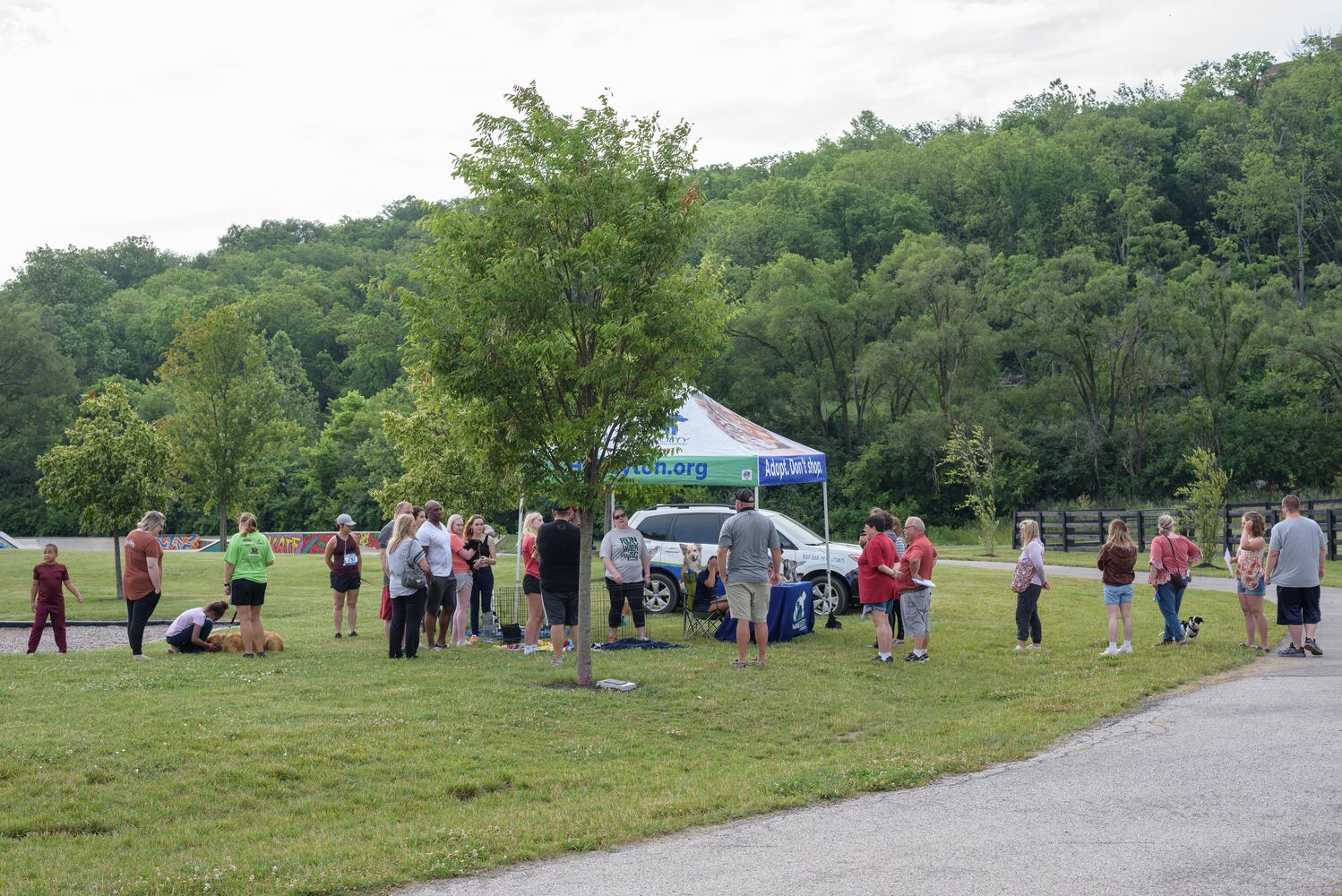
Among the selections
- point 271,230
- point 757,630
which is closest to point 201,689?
point 757,630

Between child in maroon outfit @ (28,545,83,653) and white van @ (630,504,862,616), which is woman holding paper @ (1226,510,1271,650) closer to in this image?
white van @ (630,504,862,616)

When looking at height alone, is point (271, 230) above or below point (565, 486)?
above

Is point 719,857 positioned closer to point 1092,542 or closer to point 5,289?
point 1092,542

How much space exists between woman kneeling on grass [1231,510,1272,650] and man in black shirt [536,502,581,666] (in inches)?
294

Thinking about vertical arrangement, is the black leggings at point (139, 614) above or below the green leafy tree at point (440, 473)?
below

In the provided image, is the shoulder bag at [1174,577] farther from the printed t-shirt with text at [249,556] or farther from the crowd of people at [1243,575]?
the printed t-shirt with text at [249,556]

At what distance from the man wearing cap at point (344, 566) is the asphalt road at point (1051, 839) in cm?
969

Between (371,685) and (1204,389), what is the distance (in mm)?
50169

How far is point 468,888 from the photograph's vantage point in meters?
5.84

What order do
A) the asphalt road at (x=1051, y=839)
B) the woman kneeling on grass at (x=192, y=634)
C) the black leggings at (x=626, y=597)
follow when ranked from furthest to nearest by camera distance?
the black leggings at (x=626, y=597) < the woman kneeling on grass at (x=192, y=634) < the asphalt road at (x=1051, y=839)

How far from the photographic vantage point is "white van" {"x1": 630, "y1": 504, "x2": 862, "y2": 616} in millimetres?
18156

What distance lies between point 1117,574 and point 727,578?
15.1 ft

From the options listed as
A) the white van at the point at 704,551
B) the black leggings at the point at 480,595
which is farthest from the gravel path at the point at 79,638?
the white van at the point at 704,551

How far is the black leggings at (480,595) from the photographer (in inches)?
631
